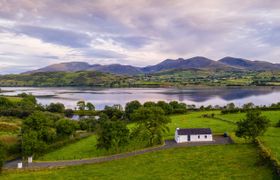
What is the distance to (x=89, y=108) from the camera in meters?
165

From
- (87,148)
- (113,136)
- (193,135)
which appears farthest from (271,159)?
(87,148)

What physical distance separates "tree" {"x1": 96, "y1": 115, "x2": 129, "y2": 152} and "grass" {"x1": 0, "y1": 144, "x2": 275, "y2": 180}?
7.63m

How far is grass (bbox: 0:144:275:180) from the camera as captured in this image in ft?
137

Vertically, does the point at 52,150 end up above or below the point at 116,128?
below

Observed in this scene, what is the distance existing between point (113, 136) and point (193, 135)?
19.7 metres

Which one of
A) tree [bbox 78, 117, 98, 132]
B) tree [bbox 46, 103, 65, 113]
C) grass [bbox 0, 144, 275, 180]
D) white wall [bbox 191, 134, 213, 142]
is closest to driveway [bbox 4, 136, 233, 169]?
white wall [bbox 191, 134, 213, 142]

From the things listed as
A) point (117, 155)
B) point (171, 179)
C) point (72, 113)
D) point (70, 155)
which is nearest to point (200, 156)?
point (171, 179)

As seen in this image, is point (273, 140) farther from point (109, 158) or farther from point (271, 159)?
point (109, 158)

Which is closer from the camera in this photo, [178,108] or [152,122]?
[152,122]

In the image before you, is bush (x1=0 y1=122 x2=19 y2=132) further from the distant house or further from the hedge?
the hedge

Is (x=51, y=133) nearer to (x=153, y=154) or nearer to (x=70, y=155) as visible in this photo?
(x=70, y=155)

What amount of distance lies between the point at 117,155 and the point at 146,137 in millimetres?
10758

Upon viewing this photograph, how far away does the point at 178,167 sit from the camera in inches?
1842

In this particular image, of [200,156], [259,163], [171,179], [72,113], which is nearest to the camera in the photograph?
[171,179]
